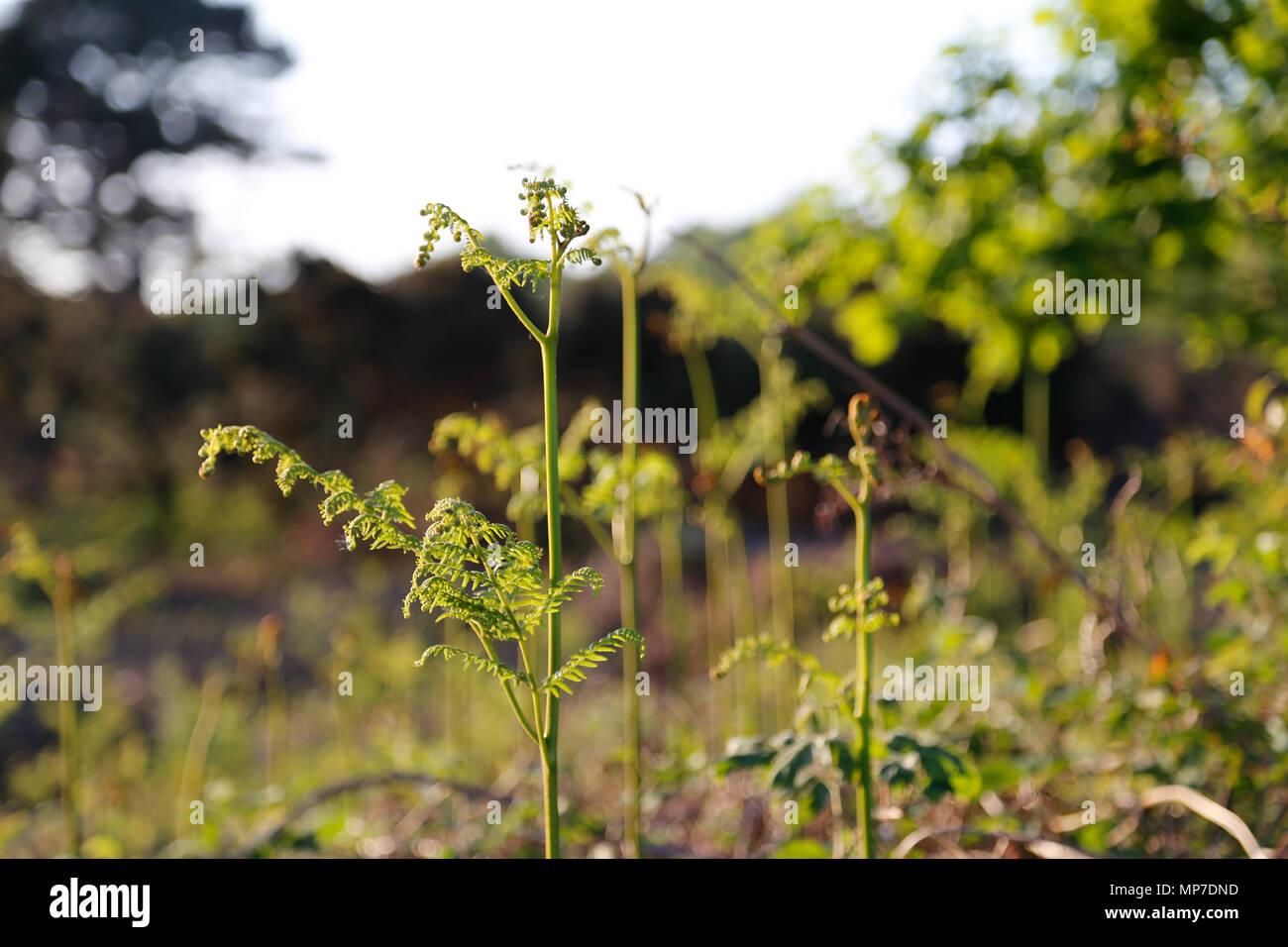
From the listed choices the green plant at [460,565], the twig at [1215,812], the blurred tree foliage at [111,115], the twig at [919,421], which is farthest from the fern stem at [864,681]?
the blurred tree foliage at [111,115]

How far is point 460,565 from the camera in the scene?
47.8 inches

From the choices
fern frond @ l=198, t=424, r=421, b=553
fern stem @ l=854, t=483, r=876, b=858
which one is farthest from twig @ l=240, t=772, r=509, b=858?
fern frond @ l=198, t=424, r=421, b=553

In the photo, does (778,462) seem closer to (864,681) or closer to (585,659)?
(864,681)

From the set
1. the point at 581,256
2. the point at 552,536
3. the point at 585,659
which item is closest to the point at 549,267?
the point at 581,256

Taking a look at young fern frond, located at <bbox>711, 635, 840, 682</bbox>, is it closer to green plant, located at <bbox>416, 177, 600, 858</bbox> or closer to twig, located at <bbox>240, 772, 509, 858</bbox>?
green plant, located at <bbox>416, 177, 600, 858</bbox>

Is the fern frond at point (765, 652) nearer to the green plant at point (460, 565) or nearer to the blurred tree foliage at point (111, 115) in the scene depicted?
the green plant at point (460, 565)

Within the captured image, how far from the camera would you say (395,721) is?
3.98 m

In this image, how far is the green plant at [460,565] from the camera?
1.15m

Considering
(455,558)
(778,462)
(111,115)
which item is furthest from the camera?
(111,115)
